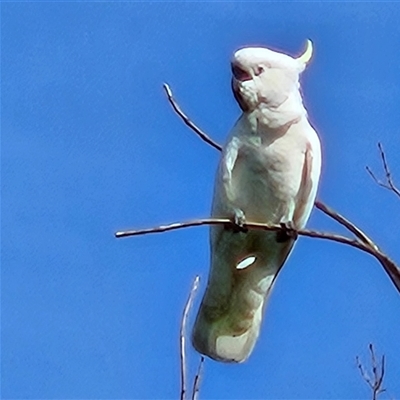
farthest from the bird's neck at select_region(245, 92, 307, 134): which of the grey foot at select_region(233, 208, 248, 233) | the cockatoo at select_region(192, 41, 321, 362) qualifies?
the grey foot at select_region(233, 208, 248, 233)

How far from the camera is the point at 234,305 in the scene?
194cm

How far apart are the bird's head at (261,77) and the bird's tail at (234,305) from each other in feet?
0.87

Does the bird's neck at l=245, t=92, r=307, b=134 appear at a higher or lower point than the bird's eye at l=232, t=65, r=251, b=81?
lower

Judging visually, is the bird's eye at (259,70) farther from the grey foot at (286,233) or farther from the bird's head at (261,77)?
the grey foot at (286,233)

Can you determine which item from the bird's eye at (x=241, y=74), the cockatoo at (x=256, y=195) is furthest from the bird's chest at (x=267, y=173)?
the bird's eye at (x=241, y=74)

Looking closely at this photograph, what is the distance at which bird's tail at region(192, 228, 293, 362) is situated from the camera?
1930 mm

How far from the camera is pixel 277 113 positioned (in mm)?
1894

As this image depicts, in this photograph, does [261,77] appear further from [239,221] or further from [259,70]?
[239,221]

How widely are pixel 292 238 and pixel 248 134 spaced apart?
0.67 feet

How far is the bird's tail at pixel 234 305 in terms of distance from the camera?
76.0 inches

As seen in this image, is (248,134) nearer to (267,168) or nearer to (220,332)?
(267,168)

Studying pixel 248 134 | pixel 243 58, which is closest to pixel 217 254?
pixel 248 134

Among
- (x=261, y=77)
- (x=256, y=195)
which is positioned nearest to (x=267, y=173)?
(x=256, y=195)

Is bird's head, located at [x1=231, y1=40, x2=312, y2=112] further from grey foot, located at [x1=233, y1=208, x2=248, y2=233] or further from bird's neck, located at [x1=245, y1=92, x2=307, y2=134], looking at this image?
grey foot, located at [x1=233, y1=208, x2=248, y2=233]
